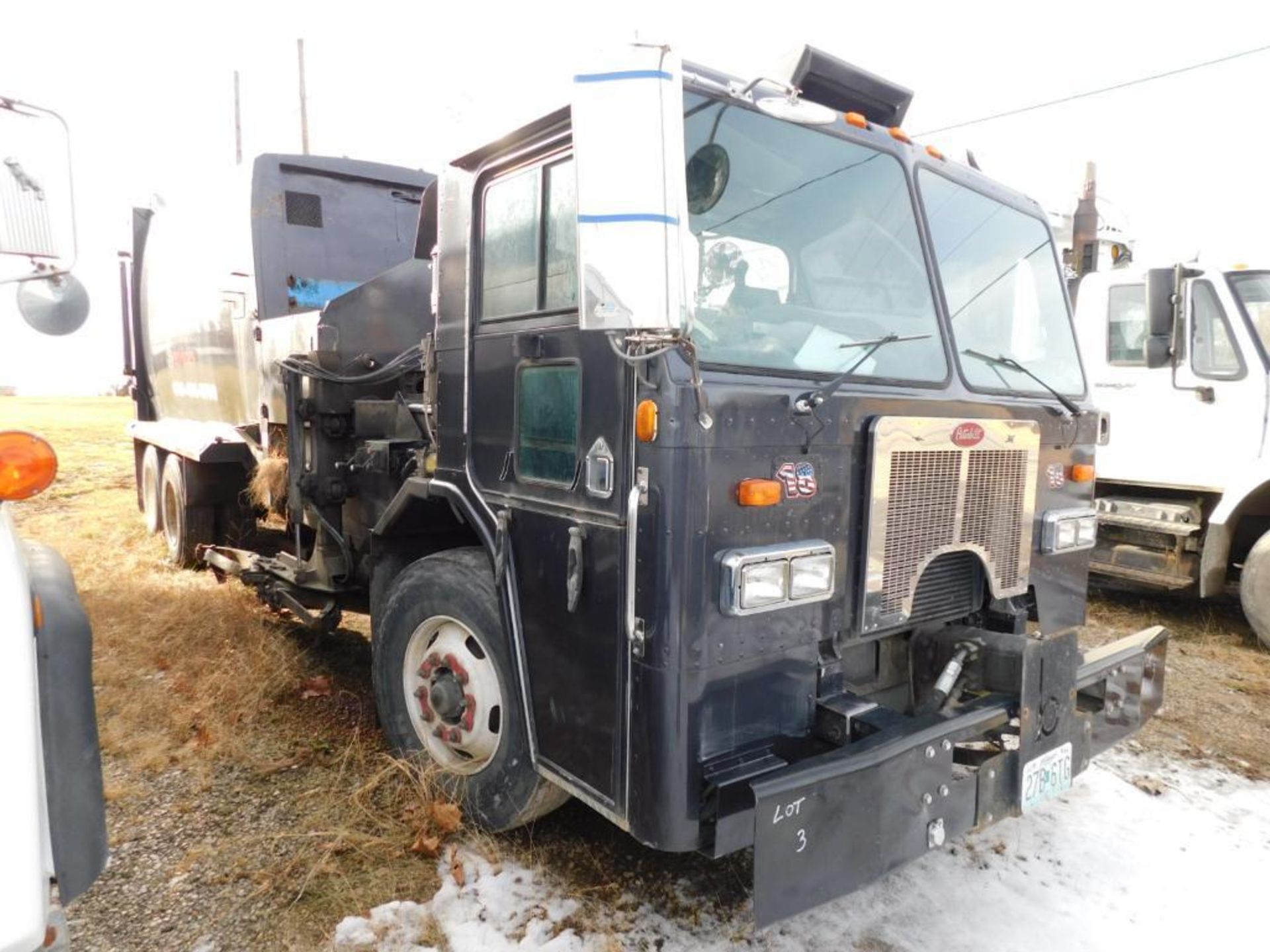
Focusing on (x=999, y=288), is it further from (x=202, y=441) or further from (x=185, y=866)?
(x=202, y=441)

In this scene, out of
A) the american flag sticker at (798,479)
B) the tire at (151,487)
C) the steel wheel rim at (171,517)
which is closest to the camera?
the american flag sticker at (798,479)

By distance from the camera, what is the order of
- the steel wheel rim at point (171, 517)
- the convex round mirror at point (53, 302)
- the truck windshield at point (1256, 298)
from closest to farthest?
the convex round mirror at point (53, 302), the truck windshield at point (1256, 298), the steel wheel rim at point (171, 517)

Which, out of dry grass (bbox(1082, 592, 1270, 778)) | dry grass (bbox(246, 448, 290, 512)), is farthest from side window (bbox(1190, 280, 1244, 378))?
dry grass (bbox(246, 448, 290, 512))

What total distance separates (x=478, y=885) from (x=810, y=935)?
3.54 feet

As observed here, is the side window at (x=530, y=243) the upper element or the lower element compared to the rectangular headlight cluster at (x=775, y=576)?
upper

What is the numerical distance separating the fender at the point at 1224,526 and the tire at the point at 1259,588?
0.63 ft

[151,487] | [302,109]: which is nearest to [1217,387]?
[151,487]

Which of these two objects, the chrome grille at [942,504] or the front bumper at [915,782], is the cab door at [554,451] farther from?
the chrome grille at [942,504]

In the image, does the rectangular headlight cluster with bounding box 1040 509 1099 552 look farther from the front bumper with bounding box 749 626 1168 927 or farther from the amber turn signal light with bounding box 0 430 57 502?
the amber turn signal light with bounding box 0 430 57 502

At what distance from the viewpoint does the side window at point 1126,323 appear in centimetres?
619

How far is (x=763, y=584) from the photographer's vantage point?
86.0 inches

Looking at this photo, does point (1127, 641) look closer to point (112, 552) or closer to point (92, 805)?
point (92, 805)

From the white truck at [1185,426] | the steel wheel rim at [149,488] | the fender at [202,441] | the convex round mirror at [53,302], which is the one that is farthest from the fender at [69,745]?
the steel wheel rim at [149,488]

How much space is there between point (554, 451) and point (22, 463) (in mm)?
1345
